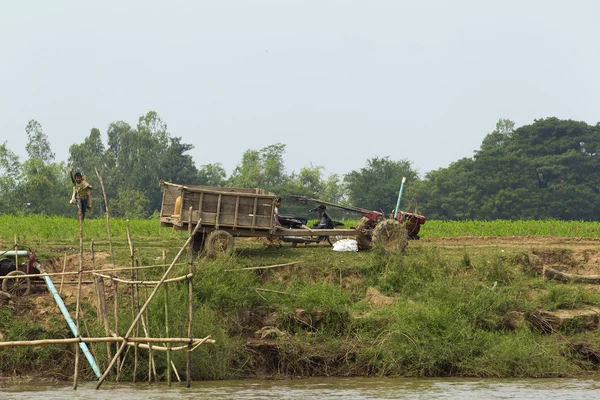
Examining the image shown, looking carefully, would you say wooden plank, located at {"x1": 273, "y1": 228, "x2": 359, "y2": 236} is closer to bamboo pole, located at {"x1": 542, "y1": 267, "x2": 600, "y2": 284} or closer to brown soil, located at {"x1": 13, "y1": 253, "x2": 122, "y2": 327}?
brown soil, located at {"x1": 13, "y1": 253, "x2": 122, "y2": 327}

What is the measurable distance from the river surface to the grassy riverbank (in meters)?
0.37

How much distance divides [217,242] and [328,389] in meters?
4.25

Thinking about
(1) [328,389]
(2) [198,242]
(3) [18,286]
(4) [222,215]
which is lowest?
(1) [328,389]

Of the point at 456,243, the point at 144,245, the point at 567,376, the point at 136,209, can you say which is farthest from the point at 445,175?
the point at 567,376

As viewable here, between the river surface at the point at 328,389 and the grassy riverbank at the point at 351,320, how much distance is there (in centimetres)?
37

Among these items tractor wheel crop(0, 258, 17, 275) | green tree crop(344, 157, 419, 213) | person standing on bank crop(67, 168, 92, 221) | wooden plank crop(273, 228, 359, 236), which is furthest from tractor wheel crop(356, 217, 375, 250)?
green tree crop(344, 157, 419, 213)

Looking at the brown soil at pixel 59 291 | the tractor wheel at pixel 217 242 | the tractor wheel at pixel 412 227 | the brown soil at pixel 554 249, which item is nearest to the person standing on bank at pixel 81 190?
the brown soil at pixel 59 291

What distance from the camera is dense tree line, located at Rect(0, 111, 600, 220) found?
4903 cm

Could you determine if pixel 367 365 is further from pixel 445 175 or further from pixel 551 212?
pixel 445 175

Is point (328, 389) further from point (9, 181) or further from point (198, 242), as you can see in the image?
point (9, 181)

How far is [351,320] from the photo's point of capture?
14.7m

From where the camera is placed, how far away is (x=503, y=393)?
41.0 ft

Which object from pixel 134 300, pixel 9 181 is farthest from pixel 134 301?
pixel 9 181

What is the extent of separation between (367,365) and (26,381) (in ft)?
16.1
